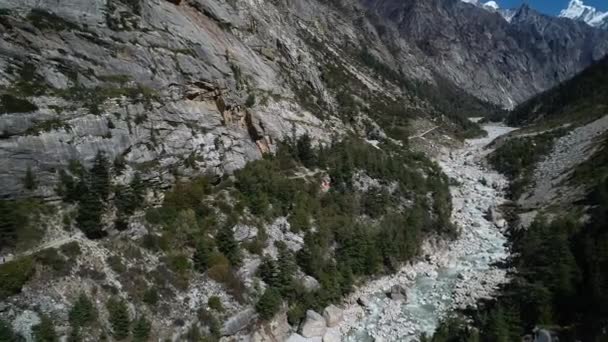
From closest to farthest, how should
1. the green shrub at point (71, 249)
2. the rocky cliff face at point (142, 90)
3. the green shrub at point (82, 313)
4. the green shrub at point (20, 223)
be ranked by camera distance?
the green shrub at point (82, 313) → the green shrub at point (20, 223) → the green shrub at point (71, 249) → the rocky cliff face at point (142, 90)

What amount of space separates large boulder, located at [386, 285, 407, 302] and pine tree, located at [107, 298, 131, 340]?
20.4 meters

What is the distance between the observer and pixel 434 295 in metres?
35.6

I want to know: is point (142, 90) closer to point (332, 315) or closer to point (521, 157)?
point (332, 315)

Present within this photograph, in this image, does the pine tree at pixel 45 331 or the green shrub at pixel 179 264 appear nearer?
the pine tree at pixel 45 331

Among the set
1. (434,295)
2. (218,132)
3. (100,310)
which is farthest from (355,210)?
(100,310)

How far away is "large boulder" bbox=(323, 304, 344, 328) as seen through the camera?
3094 cm

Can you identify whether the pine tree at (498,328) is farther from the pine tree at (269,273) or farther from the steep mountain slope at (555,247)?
the pine tree at (269,273)

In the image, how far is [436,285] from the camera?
122 ft

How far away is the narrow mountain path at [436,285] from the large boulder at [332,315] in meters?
0.53

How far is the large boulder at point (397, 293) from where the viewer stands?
34.8 meters

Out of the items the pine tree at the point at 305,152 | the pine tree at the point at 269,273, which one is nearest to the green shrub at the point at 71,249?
the pine tree at the point at 269,273

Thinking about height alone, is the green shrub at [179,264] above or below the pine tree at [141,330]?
above

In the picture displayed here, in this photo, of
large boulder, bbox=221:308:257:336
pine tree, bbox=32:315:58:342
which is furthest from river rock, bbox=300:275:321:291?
pine tree, bbox=32:315:58:342

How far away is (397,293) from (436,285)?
4.47 m
